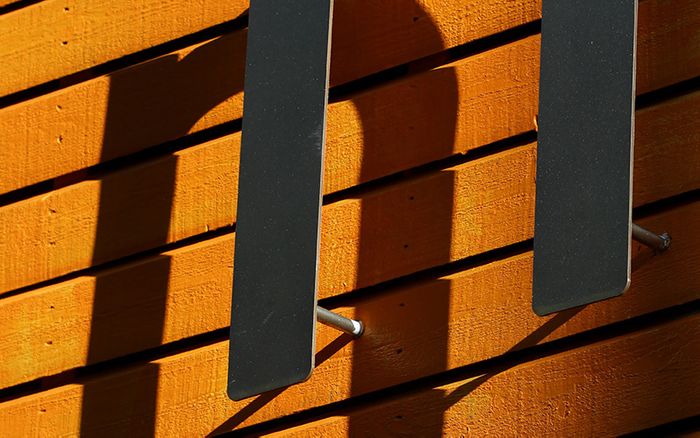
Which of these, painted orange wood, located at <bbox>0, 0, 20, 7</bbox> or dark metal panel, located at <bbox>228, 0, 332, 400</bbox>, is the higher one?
painted orange wood, located at <bbox>0, 0, 20, 7</bbox>

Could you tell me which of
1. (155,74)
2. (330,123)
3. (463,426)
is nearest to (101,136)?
(155,74)

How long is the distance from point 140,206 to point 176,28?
0.50 m

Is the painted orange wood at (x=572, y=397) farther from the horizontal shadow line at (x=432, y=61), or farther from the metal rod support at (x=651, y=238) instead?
the horizontal shadow line at (x=432, y=61)

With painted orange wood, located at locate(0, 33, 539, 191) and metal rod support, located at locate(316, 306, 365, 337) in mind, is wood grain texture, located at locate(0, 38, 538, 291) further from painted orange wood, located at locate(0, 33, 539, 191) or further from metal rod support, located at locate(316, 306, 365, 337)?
metal rod support, located at locate(316, 306, 365, 337)

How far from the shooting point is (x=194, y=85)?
3.88m

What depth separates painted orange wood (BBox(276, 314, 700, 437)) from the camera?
3.12 meters

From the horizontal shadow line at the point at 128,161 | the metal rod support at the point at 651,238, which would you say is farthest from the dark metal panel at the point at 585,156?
the horizontal shadow line at the point at 128,161

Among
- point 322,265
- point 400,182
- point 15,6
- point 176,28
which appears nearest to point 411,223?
point 400,182

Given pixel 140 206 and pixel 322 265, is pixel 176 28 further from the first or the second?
pixel 322 265

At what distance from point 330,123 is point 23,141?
3.03 ft

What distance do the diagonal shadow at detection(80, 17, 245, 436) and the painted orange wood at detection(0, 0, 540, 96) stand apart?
0.32 ft

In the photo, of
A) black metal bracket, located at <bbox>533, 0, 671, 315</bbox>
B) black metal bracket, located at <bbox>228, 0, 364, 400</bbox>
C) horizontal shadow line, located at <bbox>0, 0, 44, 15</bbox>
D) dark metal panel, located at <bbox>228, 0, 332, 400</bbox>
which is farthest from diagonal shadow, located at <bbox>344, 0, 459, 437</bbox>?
horizontal shadow line, located at <bbox>0, 0, 44, 15</bbox>

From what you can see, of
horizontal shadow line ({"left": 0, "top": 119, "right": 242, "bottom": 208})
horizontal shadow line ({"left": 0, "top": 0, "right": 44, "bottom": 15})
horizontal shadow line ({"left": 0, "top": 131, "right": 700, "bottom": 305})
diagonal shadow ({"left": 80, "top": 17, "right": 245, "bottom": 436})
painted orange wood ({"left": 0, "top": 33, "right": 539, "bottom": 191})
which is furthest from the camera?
horizontal shadow line ({"left": 0, "top": 0, "right": 44, "bottom": 15})

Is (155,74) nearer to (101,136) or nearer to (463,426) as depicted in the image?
(101,136)
